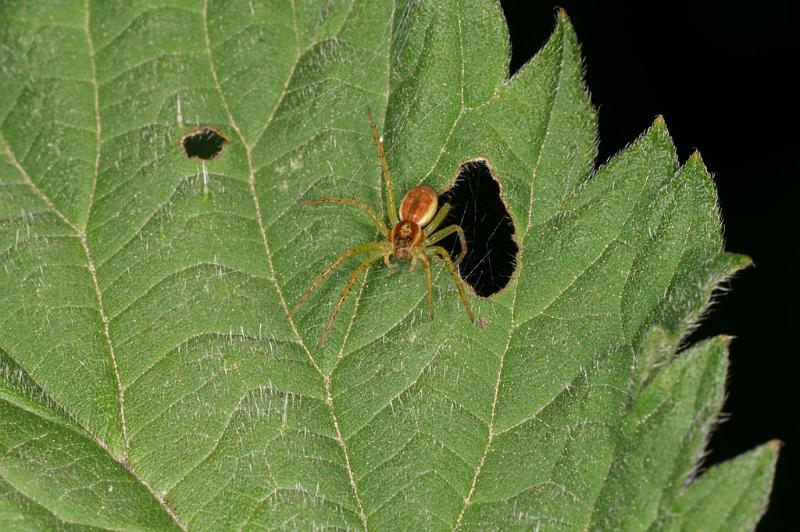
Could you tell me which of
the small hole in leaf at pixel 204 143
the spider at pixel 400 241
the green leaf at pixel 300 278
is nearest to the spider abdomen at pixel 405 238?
the spider at pixel 400 241

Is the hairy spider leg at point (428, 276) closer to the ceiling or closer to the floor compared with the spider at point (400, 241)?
closer to the floor

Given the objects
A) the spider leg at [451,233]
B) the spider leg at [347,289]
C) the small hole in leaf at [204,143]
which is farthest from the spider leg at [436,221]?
the small hole in leaf at [204,143]

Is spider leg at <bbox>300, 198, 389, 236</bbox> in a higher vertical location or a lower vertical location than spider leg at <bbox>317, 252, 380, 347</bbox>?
higher

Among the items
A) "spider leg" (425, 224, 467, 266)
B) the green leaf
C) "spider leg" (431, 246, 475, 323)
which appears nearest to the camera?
the green leaf

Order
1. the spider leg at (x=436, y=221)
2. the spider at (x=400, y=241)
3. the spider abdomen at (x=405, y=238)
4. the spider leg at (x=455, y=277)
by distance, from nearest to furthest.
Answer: the spider leg at (x=455, y=277) < the spider at (x=400, y=241) < the spider abdomen at (x=405, y=238) < the spider leg at (x=436, y=221)

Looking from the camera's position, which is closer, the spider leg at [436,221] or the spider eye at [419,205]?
the spider eye at [419,205]

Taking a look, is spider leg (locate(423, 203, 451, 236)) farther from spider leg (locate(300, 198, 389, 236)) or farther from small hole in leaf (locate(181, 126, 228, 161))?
small hole in leaf (locate(181, 126, 228, 161))

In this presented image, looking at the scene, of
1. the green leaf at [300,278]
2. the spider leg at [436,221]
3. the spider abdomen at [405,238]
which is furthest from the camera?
the spider leg at [436,221]

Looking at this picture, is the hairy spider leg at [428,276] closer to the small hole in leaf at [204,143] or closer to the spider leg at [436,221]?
the spider leg at [436,221]

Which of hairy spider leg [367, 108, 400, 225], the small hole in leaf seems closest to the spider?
hairy spider leg [367, 108, 400, 225]
